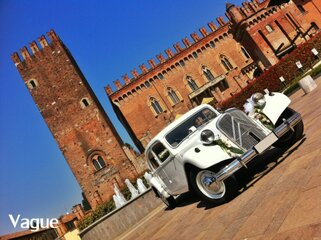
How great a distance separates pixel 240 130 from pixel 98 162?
26.1 m

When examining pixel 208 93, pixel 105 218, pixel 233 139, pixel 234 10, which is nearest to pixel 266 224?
pixel 233 139

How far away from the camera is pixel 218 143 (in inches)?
204

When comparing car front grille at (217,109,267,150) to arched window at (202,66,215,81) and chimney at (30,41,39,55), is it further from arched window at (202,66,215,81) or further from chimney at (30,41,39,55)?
arched window at (202,66,215,81)

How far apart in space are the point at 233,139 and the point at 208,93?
3481 centimetres

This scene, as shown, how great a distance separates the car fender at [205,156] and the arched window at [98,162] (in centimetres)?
2559

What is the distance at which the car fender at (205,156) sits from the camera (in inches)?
196

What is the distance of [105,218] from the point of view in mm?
10656

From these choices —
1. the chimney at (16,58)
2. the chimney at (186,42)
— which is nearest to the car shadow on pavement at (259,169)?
the chimney at (16,58)

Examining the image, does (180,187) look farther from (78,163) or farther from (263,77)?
(78,163)

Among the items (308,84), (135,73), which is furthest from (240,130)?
(135,73)

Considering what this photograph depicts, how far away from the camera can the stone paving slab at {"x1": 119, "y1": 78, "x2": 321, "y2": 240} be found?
9.43 feet

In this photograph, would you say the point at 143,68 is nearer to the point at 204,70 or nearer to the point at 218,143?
the point at 204,70

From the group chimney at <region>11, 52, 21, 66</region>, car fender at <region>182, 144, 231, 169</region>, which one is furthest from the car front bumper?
chimney at <region>11, 52, 21, 66</region>

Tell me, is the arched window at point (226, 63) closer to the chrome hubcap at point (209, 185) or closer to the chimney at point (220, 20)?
the chimney at point (220, 20)
